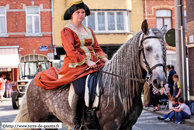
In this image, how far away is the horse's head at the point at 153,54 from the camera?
311 centimetres

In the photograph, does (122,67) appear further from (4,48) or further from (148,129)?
(4,48)

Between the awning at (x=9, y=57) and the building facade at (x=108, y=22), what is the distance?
3396 millimetres

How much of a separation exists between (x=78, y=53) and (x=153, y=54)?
1.11 m

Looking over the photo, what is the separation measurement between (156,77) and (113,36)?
20180mm

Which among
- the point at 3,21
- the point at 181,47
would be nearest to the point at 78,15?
the point at 181,47

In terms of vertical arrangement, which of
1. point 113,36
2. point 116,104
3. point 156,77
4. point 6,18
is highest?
point 6,18

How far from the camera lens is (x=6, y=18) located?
22.6 metres

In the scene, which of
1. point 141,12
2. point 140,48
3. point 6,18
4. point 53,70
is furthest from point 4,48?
point 140,48

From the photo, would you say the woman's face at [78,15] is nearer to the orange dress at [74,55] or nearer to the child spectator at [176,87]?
the orange dress at [74,55]

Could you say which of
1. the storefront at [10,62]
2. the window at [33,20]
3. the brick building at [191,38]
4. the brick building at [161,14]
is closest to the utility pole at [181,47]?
the brick building at [191,38]

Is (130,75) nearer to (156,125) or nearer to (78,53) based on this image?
(78,53)

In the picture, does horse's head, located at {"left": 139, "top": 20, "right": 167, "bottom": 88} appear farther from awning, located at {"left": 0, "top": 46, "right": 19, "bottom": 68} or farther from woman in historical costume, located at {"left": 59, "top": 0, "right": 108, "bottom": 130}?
awning, located at {"left": 0, "top": 46, "right": 19, "bottom": 68}

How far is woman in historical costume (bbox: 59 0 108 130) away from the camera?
3.68m

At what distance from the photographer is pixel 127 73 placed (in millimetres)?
3539
